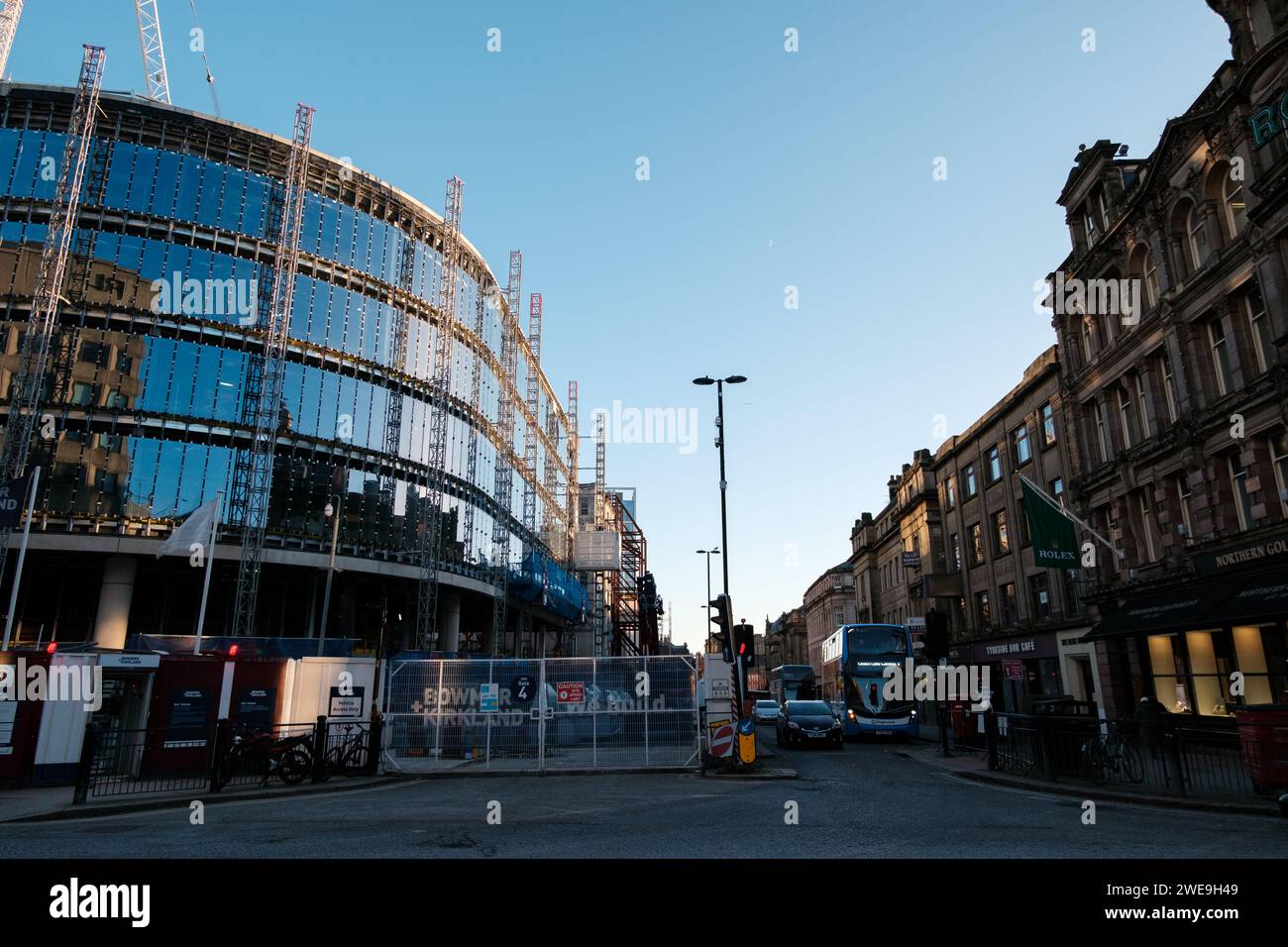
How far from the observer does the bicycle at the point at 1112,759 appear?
15.0 meters

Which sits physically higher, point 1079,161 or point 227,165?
point 227,165

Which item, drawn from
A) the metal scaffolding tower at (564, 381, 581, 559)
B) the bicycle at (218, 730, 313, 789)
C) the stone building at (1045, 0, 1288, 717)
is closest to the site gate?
the bicycle at (218, 730, 313, 789)

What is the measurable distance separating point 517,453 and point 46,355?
30708mm

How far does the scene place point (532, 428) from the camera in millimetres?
64875

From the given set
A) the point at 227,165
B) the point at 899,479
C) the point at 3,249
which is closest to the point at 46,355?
the point at 3,249

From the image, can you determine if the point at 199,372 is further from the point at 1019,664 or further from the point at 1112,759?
the point at 1112,759

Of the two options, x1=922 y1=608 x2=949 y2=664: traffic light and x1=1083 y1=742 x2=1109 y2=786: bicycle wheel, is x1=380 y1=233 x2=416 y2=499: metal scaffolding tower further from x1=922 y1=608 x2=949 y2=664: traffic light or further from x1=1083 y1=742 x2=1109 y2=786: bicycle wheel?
x1=1083 y1=742 x2=1109 y2=786: bicycle wheel

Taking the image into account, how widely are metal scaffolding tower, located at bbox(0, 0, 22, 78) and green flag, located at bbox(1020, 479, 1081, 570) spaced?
7769cm

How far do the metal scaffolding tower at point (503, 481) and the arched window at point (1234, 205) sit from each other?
37796 millimetres

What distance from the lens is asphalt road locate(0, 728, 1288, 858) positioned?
27.3 feet

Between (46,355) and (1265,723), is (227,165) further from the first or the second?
(1265,723)

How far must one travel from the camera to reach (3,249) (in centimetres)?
3638
